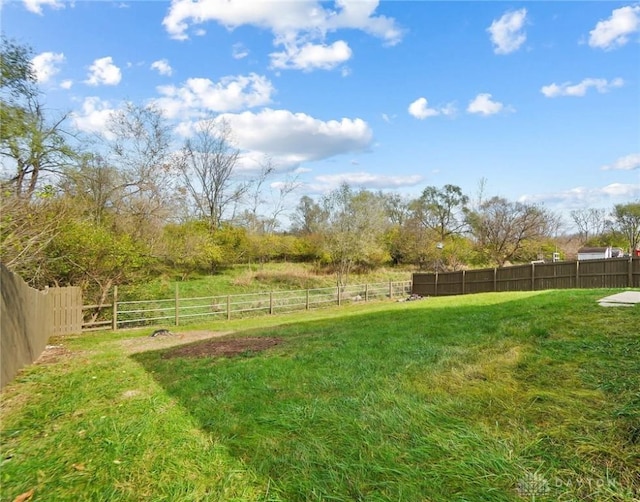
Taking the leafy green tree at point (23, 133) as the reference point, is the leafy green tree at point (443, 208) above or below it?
above

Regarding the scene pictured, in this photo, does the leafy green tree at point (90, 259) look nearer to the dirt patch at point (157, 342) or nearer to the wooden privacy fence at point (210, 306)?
the wooden privacy fence at point (210, 306)

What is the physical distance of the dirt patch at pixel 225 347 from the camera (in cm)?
556

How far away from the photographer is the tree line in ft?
21.7

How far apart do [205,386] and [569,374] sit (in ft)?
11.1

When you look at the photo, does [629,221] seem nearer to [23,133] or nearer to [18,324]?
[23,133]

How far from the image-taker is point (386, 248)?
27.3 meters

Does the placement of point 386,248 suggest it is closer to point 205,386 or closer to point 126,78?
point 126,78

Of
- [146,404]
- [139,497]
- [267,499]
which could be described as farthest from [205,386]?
[267,499]

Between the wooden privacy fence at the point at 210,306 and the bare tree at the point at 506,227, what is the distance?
11.0 meters

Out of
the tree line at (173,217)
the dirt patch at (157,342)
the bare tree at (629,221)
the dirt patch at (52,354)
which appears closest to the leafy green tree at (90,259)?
the tree line at (173,217)

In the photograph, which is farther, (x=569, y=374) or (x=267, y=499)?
(x=569, y=374)

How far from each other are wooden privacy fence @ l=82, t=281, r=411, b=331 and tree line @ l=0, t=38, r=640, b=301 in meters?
0.93

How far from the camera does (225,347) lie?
6035mm

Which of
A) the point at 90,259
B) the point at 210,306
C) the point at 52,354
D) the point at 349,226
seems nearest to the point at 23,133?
the point at 52,354
